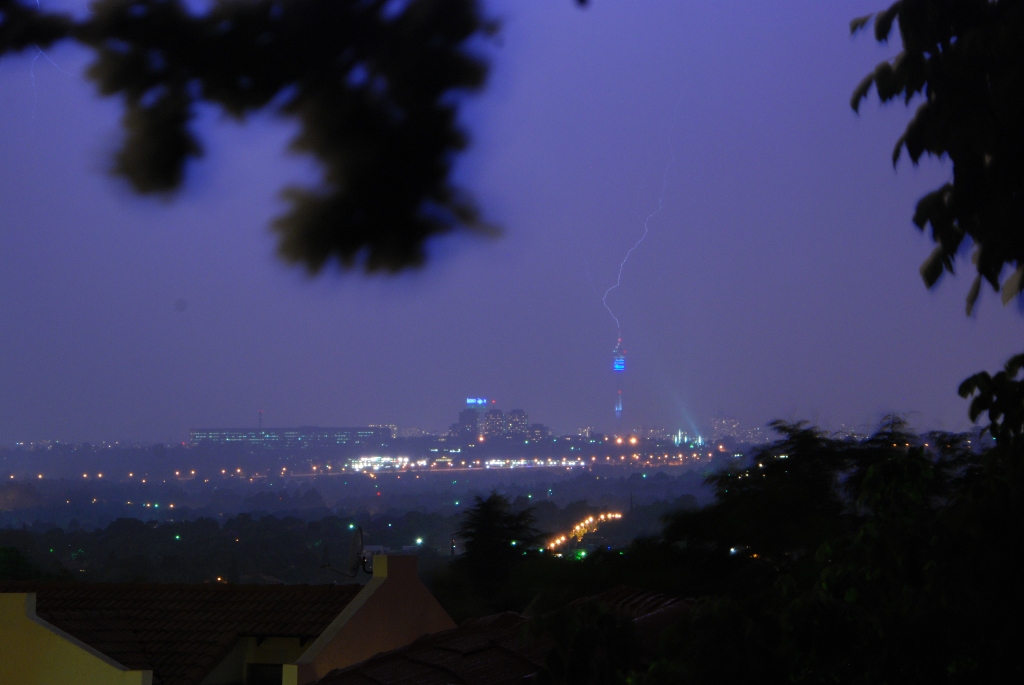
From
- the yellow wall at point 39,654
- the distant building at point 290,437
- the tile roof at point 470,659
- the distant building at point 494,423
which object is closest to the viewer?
the tile roof at point 470,659

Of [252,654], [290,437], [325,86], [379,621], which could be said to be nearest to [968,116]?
[325,86]

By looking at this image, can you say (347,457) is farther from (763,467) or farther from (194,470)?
(763,467)

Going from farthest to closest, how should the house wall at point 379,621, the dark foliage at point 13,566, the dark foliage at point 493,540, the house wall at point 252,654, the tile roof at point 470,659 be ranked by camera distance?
the dark foliage at point 493,540
the dark foliage at point 13,566
the house wall at point 252,654
the house wall at point 379,621
the tile roof at point 470,659

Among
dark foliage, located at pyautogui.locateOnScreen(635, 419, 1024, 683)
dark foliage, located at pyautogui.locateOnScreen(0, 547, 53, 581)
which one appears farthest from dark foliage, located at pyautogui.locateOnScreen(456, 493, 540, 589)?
dark foliage, located at pyautogui.locateOnScreen(635, 419, 1024, 683)

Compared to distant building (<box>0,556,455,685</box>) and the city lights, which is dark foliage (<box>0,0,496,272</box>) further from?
the city lights

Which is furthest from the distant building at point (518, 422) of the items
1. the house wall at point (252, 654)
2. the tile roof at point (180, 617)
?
the house wall at point (252, 654)

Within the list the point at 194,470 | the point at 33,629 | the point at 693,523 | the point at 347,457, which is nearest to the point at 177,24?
the point at 33,629

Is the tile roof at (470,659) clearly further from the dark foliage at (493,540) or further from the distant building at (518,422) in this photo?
the distant building at (518,422)
